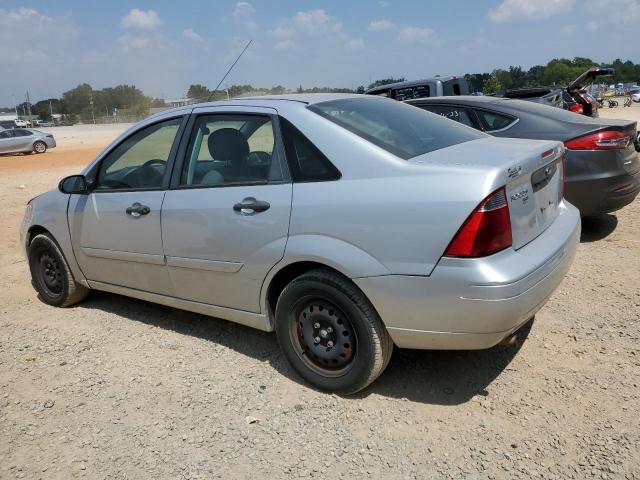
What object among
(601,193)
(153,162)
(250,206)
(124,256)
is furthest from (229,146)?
(601,193)

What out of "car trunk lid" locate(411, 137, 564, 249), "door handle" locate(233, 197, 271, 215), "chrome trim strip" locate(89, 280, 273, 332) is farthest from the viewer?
"chrome trim strip" locate(89, 280, 273, 332)

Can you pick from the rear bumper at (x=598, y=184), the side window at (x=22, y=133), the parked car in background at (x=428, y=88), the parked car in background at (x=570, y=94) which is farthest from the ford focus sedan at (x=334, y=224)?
the side window at (x=22, y=133)

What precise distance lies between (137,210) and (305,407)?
6.01 feet

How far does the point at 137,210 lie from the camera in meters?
3.98

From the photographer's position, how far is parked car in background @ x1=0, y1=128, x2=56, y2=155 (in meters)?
28.0

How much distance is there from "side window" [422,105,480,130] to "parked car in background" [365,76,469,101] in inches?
116

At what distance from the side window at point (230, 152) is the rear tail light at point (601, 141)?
3525 mm

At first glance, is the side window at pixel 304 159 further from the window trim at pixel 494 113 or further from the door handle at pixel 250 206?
the window trim at pixel 494 113

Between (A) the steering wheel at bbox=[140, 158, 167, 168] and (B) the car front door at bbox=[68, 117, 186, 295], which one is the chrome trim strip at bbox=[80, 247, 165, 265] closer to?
(B) the car front door at bbox=[68, 117, 186, 295]

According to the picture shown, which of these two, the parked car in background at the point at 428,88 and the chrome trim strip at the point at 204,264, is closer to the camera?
the chrome trim strip at the point at 204,264

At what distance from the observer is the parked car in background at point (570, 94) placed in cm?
1049

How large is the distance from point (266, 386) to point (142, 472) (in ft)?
3.03

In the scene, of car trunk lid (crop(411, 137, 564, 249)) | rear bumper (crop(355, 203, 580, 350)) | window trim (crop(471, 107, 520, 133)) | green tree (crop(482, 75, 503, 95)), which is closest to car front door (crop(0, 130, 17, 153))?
window trim (crop(471, 107, 520, 133))

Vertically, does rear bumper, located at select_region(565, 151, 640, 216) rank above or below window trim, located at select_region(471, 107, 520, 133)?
below
